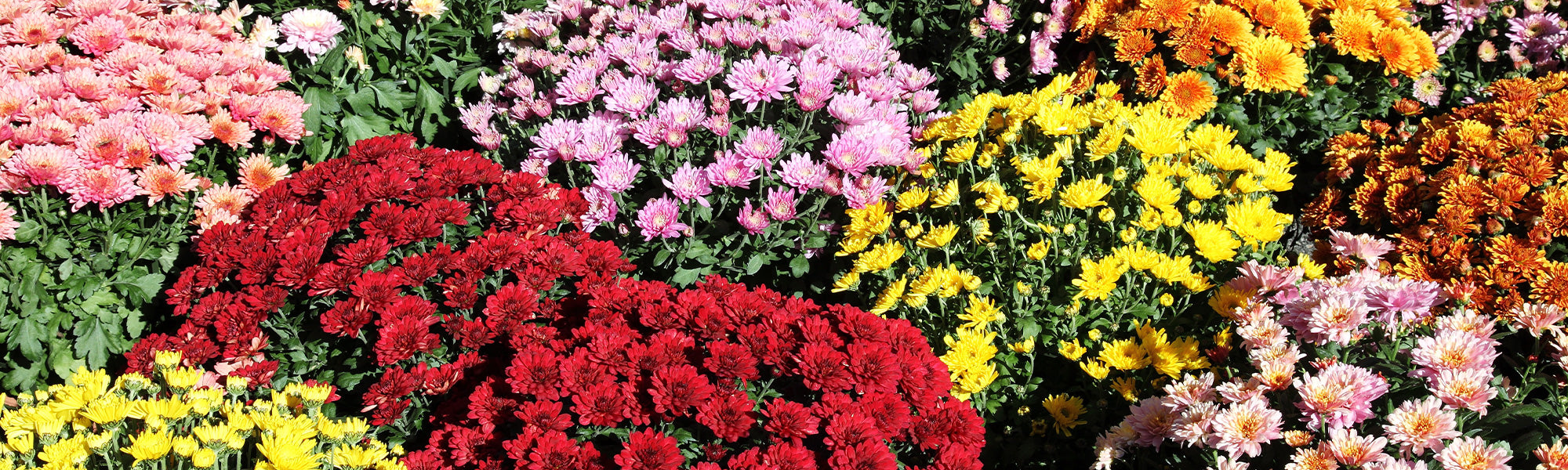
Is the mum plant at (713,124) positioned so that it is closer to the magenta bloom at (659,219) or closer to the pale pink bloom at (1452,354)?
the magenta bloom at (659,219)

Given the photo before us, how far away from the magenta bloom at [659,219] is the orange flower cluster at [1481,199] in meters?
2.13

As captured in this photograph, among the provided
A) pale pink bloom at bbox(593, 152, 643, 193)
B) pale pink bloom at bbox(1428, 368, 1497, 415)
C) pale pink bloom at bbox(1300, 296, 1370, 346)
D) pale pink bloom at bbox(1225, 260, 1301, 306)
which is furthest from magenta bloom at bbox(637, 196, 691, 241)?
pale pink bloom at bbox(1428, 368, 1497, 415)

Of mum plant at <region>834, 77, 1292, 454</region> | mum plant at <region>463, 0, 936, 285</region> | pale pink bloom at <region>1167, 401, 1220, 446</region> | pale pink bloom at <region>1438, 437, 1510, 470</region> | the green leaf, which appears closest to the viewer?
pale pink bloom at <region>1438, 437, 1510, 470</region>

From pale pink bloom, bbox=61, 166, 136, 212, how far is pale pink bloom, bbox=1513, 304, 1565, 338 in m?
3.65

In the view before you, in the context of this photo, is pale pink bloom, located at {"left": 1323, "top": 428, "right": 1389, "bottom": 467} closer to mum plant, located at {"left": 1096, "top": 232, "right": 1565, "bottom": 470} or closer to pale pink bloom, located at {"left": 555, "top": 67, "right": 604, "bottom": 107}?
mum plant, located at {"left": 1096, "top": 232, "right": 1565, "bottom": 470}

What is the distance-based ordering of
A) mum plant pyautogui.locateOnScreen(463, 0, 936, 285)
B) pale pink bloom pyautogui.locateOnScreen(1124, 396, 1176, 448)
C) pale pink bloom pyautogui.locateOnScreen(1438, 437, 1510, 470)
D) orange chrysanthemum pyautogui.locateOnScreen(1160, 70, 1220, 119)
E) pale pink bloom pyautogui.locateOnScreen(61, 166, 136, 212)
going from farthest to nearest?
1. orange chrysanthemum pyautogui.locateOnScreen(1160, 70, 1220, 119)
2. mum plant pyautogui.locateOnScreen(463, 0, 936, 285)
3. pale pink bloom pyautogui.locateOnScreen(61, 166, 136, 212)
4. pale pink bloom pyautogui.locateOnScreen(1124, 396, 1176, 448)
5. pale pink bloom pyautogui.locateOnScreen(1438, 437, 1510, 470)

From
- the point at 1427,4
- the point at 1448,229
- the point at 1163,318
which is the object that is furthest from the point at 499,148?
the point at 1427,4

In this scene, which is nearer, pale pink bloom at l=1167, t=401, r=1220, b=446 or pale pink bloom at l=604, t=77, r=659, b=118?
pale pink bloom at l=1167, t=401, r=1220, b=446

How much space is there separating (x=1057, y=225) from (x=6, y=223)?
2.97 metres

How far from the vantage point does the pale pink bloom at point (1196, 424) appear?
2.00 metres

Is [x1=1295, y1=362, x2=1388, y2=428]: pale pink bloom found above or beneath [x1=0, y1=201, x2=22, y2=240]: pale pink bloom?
above

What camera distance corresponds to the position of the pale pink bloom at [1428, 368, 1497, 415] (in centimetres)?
190

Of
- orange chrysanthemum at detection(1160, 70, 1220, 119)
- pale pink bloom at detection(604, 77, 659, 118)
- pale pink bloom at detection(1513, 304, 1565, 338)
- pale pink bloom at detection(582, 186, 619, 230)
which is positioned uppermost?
pale pink bloom at detection(1513, 304, 1565, 338)

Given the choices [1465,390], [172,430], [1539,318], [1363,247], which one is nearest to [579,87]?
[172,430]
